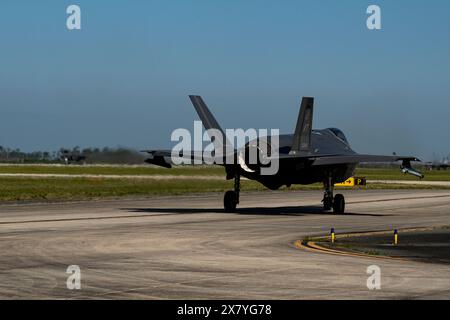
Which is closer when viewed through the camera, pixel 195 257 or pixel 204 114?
pixel 195 257

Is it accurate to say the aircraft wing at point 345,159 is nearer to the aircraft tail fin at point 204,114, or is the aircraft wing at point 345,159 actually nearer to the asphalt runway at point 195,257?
the asphalt runway at point 195,257

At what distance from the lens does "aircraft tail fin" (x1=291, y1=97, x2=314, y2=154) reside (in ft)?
120

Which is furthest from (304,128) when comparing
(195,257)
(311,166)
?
(195,257)

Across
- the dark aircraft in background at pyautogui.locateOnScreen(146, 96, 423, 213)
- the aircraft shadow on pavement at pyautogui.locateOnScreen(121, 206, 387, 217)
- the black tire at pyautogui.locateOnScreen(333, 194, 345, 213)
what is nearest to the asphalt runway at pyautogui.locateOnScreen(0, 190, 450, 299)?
the aircraft shadow on pavement at pyautogui.locateOnScreen(121, 206, 387, 217)

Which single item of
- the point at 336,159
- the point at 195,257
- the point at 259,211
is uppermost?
the point at 336,159

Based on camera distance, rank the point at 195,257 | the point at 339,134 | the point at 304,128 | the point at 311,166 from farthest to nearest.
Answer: the point at 339,134
the point at 311,166
the point at 304,128
the point at 195,257

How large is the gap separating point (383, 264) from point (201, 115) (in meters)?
21.1

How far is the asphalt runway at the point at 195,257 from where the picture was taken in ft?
47.8

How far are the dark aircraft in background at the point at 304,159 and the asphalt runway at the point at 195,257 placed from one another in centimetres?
152

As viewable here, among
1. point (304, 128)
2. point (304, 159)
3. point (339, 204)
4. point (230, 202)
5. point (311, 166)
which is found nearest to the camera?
point (304, 159)

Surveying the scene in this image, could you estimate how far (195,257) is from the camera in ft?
65.2

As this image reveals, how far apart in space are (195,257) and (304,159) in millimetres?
17175

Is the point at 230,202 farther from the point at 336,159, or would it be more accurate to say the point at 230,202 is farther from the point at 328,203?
the point at 336,159
